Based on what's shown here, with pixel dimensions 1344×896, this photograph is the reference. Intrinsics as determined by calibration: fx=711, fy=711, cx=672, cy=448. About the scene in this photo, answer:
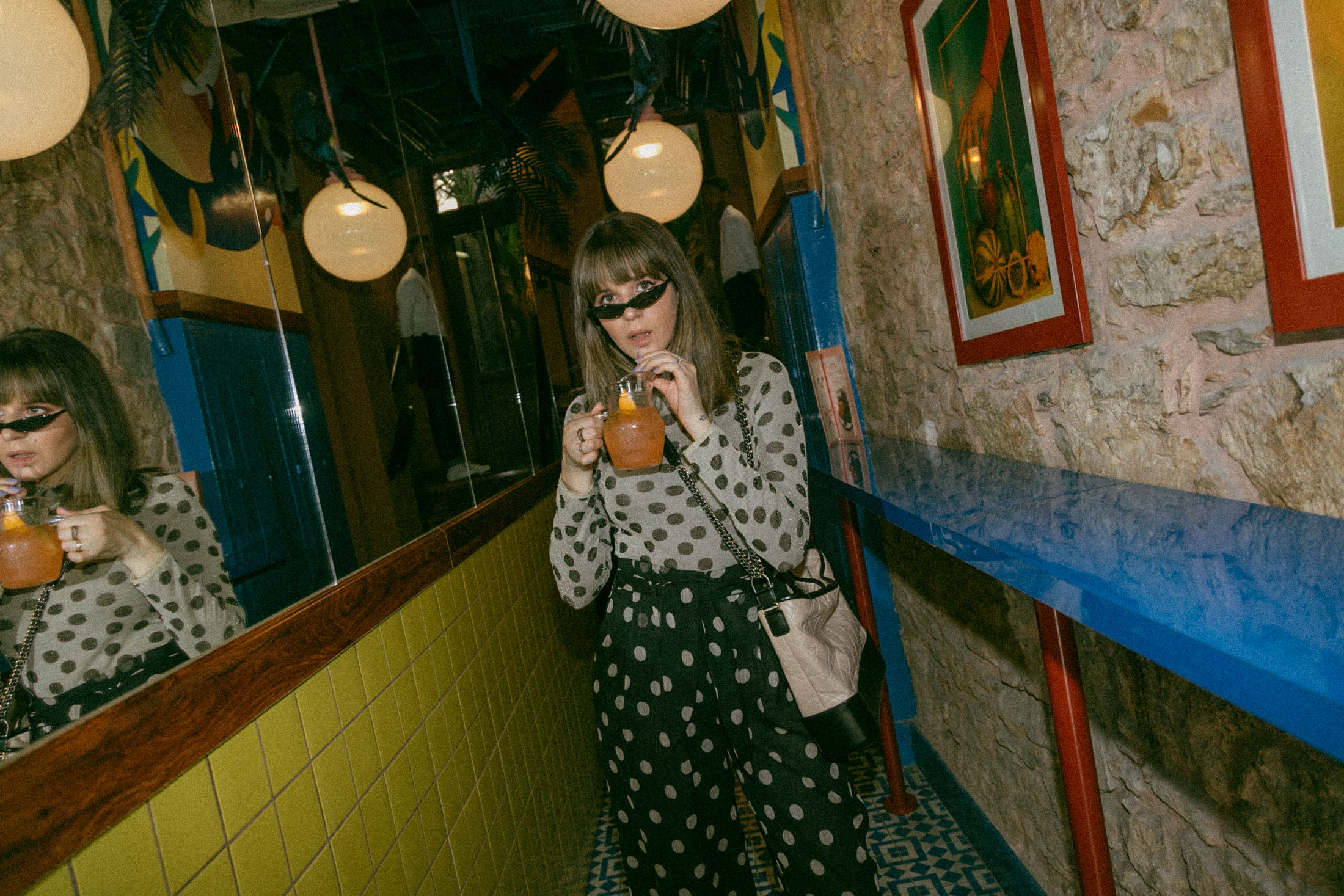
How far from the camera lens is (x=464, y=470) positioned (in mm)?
2312

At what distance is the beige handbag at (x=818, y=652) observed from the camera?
1.35m

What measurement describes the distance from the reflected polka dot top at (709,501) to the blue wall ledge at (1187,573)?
22 cm

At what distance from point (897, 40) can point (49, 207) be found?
201 centimetres

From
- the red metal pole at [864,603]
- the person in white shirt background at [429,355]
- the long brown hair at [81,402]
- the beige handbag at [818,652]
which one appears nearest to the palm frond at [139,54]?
the long brown hair at [81,402]

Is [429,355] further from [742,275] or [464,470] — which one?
[742,275]

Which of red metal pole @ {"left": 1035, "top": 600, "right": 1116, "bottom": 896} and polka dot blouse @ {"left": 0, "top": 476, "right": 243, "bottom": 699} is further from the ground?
polka dot blouse @ {"left": 0, "top": 476, "right": 243, "bottom": 699}

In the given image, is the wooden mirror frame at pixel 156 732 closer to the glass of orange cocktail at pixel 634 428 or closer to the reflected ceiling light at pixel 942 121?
the glass of orange cocktail at pixel 634 428

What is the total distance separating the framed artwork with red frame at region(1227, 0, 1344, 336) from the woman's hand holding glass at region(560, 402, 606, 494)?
108 centimetres

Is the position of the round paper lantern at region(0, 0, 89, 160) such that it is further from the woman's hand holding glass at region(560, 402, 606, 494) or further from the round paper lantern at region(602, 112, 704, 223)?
the round paper lantern at region(602, 112, 704, 223)

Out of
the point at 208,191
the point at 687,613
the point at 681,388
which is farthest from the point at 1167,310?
the point at 208,191

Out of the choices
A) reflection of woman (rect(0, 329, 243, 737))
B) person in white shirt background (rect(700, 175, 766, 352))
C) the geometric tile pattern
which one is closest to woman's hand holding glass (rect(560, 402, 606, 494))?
reflection of woman (rect(0, 329, 243, 737))

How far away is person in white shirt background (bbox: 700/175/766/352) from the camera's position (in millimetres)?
4152

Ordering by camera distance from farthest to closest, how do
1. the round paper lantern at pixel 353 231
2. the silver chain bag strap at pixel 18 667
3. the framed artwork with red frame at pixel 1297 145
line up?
the round paper lantern at pixel 353 231
the framed artwork with red frame at pixel 1297 145
the silver chain bag strap at pixel 18 667

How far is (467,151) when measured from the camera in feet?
12.6
